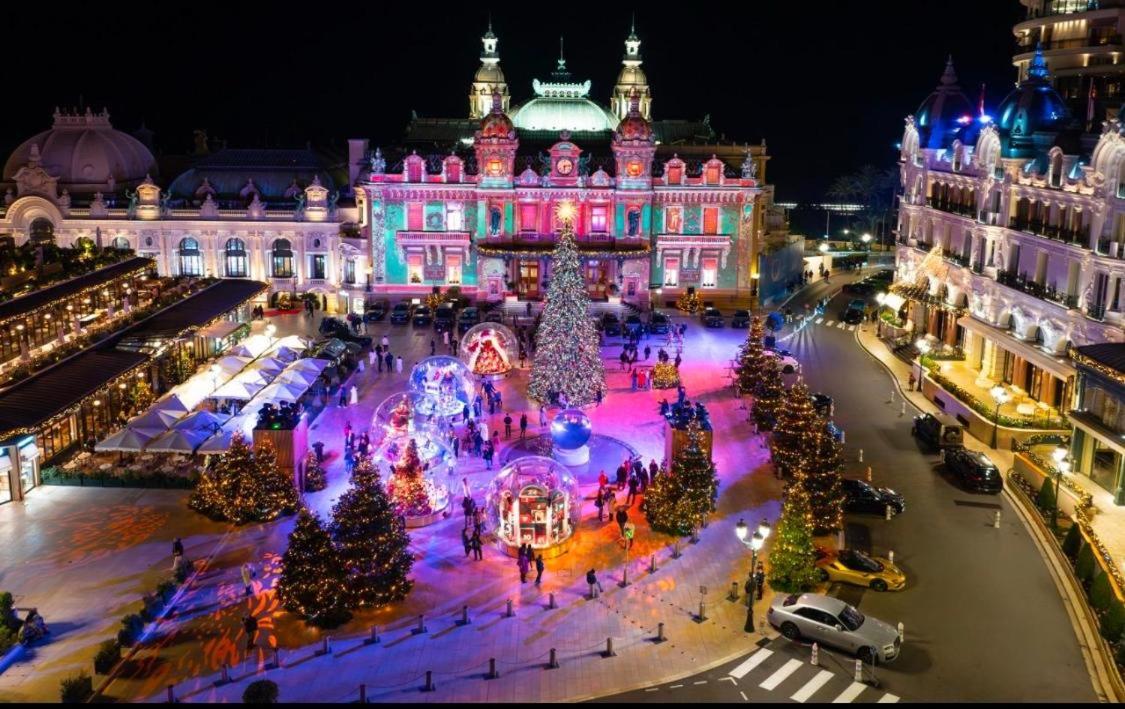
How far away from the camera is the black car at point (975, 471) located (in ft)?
128

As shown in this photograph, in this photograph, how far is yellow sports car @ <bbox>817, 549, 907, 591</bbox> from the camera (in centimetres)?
3089

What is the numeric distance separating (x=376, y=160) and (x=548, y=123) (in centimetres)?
1633

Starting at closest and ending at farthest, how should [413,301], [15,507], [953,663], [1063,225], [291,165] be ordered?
[953,663], [15,507], [1063,225], [413,301], [291,165]

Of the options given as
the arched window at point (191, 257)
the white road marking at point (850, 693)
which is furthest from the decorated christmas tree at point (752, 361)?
the arched window at point (191, 257)

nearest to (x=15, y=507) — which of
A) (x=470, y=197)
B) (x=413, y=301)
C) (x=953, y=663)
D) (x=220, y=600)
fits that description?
(x=220, y=600)

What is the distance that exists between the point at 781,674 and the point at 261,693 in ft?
40.0

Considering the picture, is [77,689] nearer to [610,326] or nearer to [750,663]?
[750,663]

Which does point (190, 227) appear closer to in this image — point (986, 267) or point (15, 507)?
point (15, 507)

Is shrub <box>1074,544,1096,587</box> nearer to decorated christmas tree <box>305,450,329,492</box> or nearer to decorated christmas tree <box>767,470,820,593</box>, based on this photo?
decorated christmas tree <box>767,470,820,593</box>

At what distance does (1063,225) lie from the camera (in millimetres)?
47062

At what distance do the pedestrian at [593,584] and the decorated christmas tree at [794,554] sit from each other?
192 inches

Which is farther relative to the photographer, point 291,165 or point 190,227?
point 291,165

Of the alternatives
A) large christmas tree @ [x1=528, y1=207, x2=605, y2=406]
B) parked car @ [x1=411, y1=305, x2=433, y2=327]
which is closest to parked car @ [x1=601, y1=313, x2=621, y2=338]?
parked car @ [x1=411, y1=305, x2=433, y2=327]

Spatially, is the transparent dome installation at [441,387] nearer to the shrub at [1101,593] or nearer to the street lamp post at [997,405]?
the street lamp post at [997,405]
